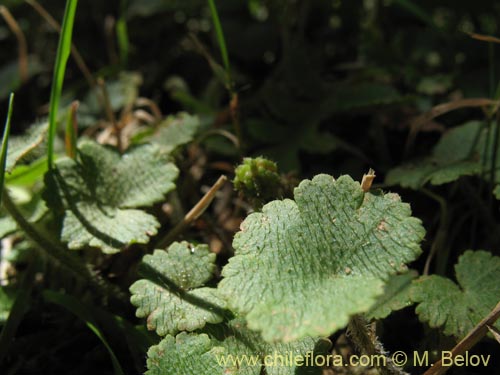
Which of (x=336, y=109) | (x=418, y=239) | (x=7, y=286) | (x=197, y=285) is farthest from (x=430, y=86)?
(x=7, y=286)

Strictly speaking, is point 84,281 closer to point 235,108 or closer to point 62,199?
point 62,199

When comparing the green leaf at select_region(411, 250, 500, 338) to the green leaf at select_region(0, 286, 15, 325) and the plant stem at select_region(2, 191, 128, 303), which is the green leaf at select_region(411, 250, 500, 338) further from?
the green leaf at select_region(0, 286, 15, 325)

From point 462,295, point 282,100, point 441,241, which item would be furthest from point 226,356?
point 282,100

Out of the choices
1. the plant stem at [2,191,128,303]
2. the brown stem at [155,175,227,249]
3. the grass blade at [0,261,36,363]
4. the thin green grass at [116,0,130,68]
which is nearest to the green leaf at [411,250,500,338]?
the brown stem at [155,175,227,249]

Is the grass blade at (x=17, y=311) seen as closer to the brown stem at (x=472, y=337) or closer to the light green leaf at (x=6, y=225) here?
the light green leaf at (x=6, y=225)

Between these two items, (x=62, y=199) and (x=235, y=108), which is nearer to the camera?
(x=62, y=199)

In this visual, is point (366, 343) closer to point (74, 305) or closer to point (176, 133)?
point (74, 305)

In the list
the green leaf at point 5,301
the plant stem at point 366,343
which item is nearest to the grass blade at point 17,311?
the green leaf at point 5,301
